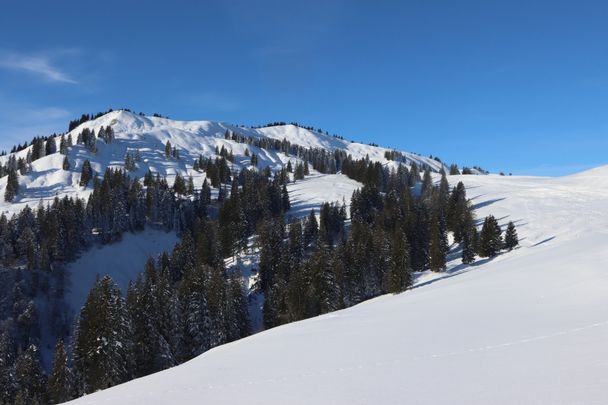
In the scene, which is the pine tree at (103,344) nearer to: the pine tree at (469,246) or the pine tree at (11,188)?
the pine tree at (469,246)

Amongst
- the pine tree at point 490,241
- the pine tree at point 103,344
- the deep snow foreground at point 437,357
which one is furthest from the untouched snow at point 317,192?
the deep snow foreground at point 437,357

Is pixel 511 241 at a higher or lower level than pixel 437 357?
higher

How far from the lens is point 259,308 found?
8212 cm

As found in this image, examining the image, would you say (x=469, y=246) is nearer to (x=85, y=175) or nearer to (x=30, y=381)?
(x=30, y=381)

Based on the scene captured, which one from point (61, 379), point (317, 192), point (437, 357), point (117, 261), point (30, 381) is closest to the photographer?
point (437, 357)

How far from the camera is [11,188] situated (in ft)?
436

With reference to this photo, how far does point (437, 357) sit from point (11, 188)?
14871 cm

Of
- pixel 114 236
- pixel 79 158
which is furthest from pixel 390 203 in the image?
pixel 79 158

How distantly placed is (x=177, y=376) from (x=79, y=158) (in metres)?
172

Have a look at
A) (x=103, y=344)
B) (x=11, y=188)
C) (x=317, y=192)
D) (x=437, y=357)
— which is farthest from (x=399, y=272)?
(x=11, y=188)

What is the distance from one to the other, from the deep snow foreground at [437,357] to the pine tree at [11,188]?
13744 cm

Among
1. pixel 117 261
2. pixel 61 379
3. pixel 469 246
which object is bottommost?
pixel 61 379

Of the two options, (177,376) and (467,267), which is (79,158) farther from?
(177,376)

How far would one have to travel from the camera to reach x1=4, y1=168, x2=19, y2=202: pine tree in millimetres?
131875
